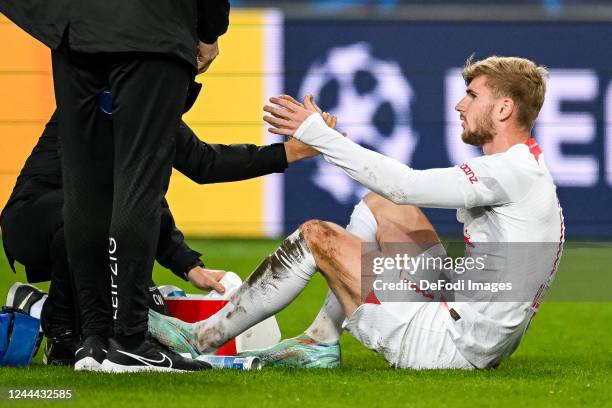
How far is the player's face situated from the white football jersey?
0.49 feet

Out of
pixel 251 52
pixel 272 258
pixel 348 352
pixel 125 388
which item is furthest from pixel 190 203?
pixel 125 388

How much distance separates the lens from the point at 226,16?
3619 mm

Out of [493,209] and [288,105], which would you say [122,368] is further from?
[493,209]

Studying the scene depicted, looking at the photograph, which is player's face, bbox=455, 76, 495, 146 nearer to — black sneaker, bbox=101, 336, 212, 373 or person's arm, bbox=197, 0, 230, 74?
person's arm, bbox=197, 0, 230, 74

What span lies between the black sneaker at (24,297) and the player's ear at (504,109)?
152 centimetres

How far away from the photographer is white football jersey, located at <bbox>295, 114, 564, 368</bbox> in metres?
3.52

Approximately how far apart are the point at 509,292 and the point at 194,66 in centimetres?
105

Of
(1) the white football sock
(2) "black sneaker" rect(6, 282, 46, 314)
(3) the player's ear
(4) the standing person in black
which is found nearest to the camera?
(4) the standing person in black

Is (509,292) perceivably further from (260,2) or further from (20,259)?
(260,2)

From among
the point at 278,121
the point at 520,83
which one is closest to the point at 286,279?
the point at 278,121

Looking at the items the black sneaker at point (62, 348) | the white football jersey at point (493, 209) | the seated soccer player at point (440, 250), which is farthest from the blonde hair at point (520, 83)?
the black sneaker at point (62, 348)

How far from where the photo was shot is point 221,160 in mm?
3965

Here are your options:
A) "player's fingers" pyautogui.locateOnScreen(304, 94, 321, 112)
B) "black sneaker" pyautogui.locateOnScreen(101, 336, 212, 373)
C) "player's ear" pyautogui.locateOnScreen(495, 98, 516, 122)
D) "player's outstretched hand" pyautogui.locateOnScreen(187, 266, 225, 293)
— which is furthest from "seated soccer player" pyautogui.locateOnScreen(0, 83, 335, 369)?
"player's ear" pyautogui.locateOnScreen(495, 98, 516, 122)

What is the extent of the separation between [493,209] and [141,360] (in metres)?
1.05
